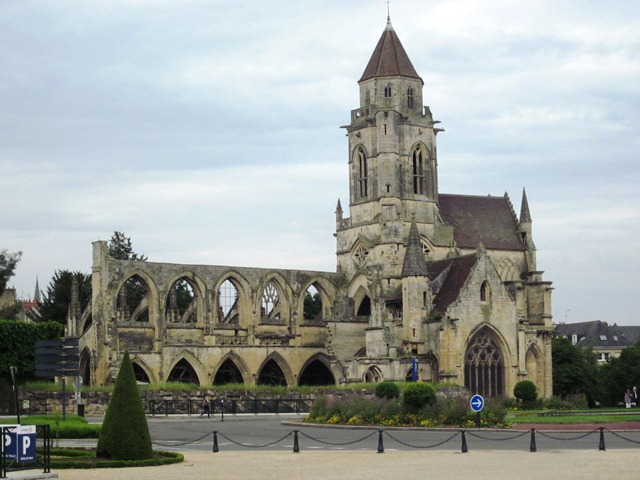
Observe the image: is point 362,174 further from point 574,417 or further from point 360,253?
point 574,417

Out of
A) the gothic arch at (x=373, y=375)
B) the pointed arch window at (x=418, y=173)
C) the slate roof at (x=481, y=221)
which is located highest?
the pointed arch window at (x=418, y=173)

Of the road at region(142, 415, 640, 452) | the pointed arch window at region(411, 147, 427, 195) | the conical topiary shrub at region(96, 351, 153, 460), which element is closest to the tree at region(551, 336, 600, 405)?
the pointed arch window at region(411, 147, 427, 195)

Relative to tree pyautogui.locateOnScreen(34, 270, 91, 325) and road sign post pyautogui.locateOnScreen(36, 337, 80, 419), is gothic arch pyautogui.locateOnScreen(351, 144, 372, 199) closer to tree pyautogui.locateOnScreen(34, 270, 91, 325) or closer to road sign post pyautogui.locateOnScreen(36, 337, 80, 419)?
tree pyautogui.locateOnScreen(34, 270, 91, 325)

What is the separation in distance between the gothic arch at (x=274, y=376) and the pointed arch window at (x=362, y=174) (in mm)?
13493

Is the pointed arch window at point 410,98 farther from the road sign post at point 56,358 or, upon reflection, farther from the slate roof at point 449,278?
the road sign post at point 56,358

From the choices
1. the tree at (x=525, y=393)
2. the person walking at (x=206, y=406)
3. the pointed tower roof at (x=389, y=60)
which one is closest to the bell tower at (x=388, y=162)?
the pointed tower roof at (x=389, y=60)

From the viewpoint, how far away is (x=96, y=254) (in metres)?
69.2

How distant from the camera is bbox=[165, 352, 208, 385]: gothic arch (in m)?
69.9

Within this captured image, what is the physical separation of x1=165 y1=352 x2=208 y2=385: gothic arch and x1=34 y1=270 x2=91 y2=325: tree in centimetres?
1529

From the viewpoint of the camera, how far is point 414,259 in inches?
2790

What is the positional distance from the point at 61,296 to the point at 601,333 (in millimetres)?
74030

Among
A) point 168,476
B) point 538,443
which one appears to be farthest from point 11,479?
point 538,443

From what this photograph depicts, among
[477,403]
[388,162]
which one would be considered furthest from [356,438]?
[388,162]

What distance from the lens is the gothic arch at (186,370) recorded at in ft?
229
